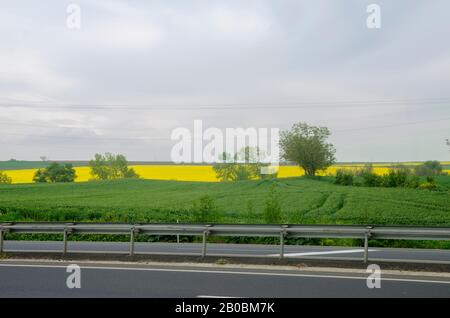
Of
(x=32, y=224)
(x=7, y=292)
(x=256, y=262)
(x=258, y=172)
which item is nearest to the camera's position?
(x=7, y=292)

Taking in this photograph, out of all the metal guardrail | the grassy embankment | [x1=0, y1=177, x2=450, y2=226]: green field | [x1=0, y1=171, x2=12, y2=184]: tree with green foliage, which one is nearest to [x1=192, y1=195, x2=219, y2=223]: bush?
the grassy embankment

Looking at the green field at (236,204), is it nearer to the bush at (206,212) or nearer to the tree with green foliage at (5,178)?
the bush at (206,212)

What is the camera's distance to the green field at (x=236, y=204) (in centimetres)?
3219

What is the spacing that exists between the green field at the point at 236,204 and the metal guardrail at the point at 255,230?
39.9 ft

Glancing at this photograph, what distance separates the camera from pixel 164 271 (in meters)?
11.2

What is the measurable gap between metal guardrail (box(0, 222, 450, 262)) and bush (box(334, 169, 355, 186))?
49.8 m

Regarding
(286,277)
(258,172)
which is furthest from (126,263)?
(258,172)

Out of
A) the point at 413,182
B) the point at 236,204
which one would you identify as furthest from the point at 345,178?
the point at 236,204

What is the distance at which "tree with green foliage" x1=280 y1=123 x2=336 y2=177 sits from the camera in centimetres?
8269

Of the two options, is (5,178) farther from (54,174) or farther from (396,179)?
(396,179)

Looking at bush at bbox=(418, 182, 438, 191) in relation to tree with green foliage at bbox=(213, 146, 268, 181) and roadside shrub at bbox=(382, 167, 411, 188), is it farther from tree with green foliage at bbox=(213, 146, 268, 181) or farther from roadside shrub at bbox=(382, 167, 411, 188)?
tree with green foliage at bbox=(213, 146, 268, 181)
